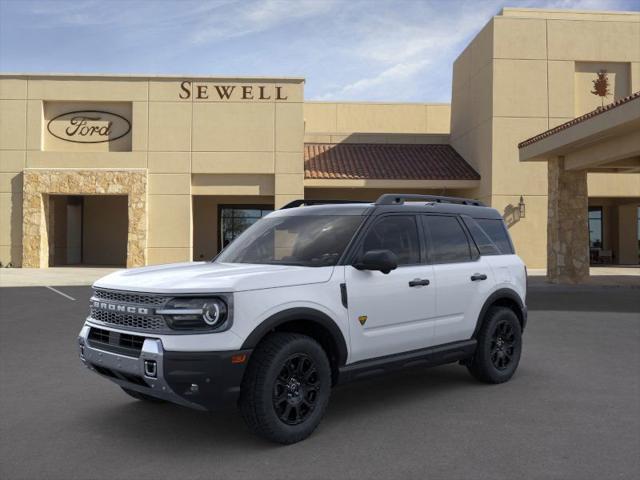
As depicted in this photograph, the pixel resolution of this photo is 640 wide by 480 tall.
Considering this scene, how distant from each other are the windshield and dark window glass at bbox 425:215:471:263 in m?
0.98

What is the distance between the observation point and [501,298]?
6.49 m

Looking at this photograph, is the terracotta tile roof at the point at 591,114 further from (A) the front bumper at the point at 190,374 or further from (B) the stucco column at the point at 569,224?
(A) the front bumper at the point at 190,374

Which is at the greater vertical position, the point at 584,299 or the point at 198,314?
the point at 198,314

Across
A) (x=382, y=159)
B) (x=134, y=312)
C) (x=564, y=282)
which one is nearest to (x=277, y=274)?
(x=134, y=312)

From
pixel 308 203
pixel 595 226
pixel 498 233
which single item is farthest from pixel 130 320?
pixel 595 226

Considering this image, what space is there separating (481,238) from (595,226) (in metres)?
28.3

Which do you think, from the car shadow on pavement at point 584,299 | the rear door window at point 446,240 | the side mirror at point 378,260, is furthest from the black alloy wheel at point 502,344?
the car shadow on pavement at point 584,299

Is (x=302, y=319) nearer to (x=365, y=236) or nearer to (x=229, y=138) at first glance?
(x=365, y=236)

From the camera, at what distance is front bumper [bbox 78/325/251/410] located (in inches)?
157

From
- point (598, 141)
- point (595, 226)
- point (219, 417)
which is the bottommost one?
point (219, 417)

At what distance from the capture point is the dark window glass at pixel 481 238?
637cm

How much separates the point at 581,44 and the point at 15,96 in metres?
24.8

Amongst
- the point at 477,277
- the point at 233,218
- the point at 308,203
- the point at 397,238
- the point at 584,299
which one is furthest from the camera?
the point at 233,218

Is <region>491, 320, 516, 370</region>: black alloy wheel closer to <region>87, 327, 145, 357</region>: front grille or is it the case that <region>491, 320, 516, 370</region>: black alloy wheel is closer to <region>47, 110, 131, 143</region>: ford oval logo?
<region>87, 327, 145, 357</region>: front grille
